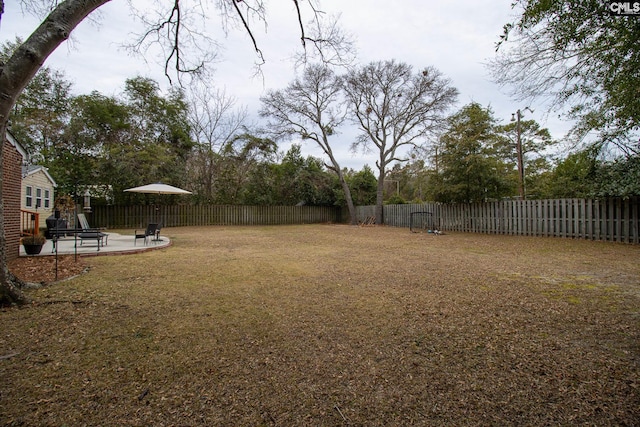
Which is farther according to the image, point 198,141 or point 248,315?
point 198,141

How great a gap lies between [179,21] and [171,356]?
5.66 meters

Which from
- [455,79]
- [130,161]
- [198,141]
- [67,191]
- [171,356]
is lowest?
[171,356]

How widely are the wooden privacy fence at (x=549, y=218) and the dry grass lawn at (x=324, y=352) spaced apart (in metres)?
6.16

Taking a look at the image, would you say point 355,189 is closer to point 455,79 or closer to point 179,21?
point 455,79

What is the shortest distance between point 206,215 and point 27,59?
1726 cm

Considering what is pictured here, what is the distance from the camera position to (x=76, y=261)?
591cm

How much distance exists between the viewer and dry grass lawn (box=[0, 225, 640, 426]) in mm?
1680

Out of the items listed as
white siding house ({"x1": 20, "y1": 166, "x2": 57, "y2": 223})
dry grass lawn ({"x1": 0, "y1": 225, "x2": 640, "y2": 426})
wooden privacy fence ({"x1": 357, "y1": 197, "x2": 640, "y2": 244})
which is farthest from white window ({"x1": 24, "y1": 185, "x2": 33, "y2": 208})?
wooden privacy fence ({"x1": 357, "y1": 197, "x2": 640, "y2": 244})

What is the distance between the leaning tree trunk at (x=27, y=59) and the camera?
3.18 m

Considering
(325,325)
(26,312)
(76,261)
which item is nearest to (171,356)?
(325,325)

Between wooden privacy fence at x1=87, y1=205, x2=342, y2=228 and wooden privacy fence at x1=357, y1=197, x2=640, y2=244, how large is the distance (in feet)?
34.0

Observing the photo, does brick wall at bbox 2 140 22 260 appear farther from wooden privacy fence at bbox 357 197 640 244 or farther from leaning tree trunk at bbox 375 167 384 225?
leaning tree trunk at bbox 375 167 384 225

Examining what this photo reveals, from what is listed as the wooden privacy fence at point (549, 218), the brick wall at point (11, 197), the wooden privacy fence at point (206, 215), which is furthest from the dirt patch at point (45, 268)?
the wooden privacy fence at point (549, 218)

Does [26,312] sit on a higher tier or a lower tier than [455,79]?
lower
